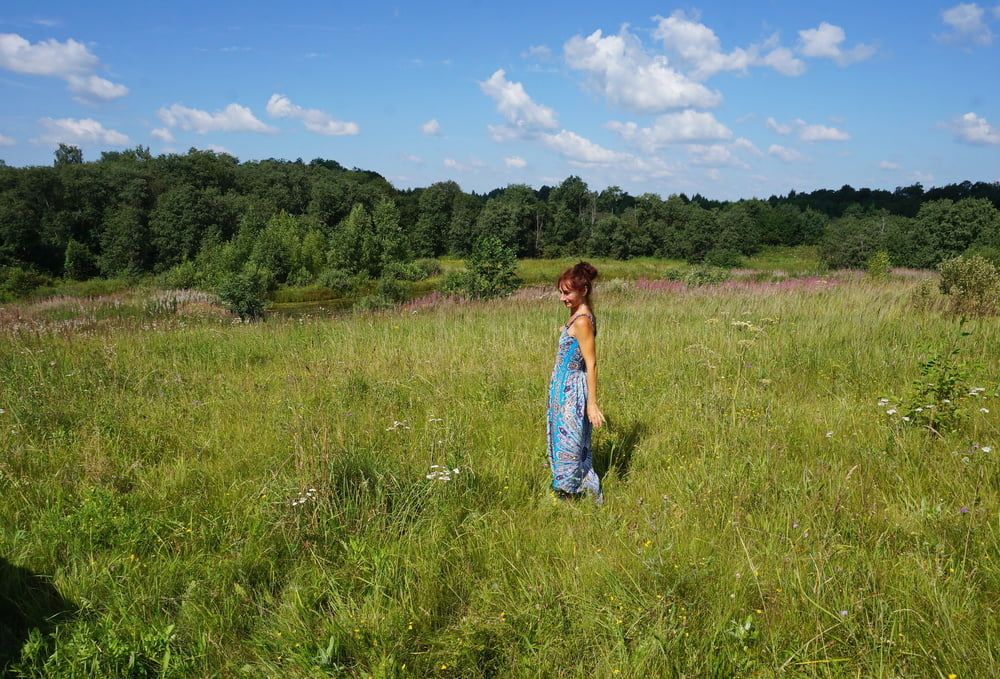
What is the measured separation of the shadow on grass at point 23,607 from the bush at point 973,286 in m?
11.8

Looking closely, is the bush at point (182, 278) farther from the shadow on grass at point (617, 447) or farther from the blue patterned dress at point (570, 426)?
the blue patterned dress at point (570, 426)

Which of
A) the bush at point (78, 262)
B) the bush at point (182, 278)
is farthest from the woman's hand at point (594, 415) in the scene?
the bush at point (78, 262)

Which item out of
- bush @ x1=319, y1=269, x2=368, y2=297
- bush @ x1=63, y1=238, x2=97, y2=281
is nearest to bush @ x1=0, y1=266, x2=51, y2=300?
bush @ x1=63, y1=238, x2=97, y2=281

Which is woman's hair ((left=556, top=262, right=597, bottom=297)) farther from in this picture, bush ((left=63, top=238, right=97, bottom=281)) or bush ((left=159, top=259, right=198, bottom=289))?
bush ((left=63, top=238, right=97, bottom=281))

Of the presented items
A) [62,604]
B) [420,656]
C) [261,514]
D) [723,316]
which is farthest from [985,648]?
[723,316]

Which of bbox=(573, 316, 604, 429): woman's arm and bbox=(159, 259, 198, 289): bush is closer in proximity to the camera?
bbox=(573, 316, 604, 429): woman's arm

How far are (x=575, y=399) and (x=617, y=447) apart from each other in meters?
1.01

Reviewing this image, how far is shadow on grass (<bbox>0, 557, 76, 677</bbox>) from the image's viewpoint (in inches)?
104

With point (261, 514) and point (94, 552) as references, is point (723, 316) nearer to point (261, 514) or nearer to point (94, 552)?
point (261, 514)

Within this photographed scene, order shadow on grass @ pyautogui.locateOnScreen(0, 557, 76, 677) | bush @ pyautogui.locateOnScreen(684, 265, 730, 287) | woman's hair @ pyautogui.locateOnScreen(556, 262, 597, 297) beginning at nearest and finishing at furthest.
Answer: shadow on grass @ pyautogui.locateOnScreen(0, 557, 76, 677) < woman's hair @ pyautogui.locateOnScreen(556, 262, 597, 297) < bush @ pyautogui.locateOnScreen(684, 265, 730, 287)

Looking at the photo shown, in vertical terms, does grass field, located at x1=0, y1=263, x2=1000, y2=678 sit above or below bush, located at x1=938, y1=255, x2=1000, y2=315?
below

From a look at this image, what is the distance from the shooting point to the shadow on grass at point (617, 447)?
4.38m

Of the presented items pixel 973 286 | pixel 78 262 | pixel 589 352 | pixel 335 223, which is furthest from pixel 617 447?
pixel 335 223

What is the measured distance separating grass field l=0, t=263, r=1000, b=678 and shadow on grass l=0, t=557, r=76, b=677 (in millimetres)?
14
